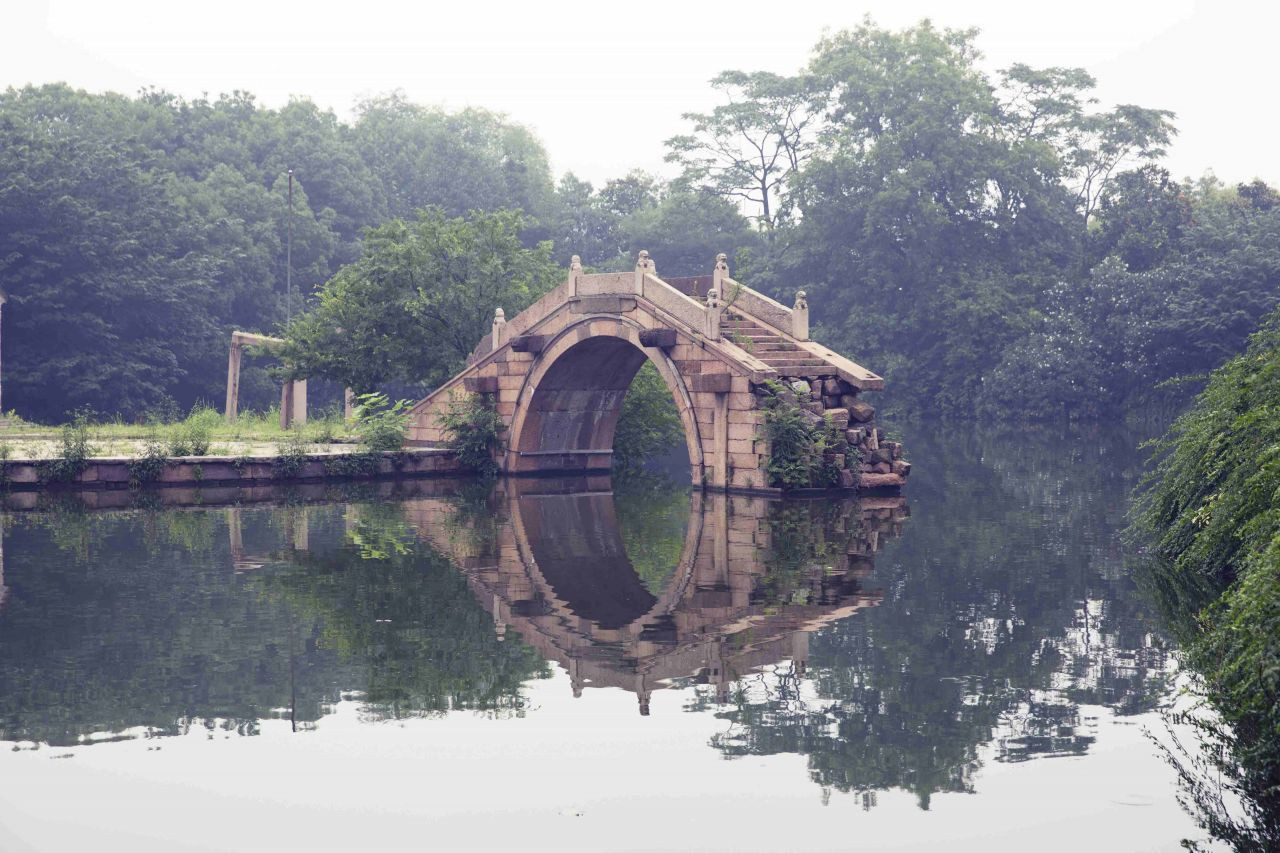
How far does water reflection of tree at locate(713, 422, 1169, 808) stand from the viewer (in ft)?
29.2

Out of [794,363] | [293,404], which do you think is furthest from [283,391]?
[794,363]

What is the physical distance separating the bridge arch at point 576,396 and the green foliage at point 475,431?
0.32m

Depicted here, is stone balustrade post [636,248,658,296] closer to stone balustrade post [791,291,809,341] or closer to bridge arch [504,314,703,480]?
bridge arch [504,314,703,480]

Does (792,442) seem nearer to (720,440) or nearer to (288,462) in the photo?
(720,440)

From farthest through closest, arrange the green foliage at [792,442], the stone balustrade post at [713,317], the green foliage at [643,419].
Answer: the green foliage at [643,419] < the stone balustrade post at [713,317] < the green foliage at [792,442]

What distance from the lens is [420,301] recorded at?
1225 inches

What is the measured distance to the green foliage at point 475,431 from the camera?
28.1 metres

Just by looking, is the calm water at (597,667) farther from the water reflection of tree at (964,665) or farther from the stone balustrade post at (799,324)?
the stone balustrade post at (799,324)

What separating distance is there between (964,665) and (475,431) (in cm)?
1781

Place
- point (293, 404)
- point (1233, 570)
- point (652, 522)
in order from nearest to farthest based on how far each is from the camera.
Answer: point (1233, 570)
point (652, 522)
point (293, 404)

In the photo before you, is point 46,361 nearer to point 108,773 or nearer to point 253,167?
point 253,167

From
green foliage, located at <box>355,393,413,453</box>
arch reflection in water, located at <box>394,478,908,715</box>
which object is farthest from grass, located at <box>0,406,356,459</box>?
arch reflection in water, located at <box>394,478,908,715</box>

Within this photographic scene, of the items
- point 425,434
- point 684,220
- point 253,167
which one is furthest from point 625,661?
point 684,220

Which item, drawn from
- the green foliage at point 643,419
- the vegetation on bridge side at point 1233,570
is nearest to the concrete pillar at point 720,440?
the green foliage at point 643,419
